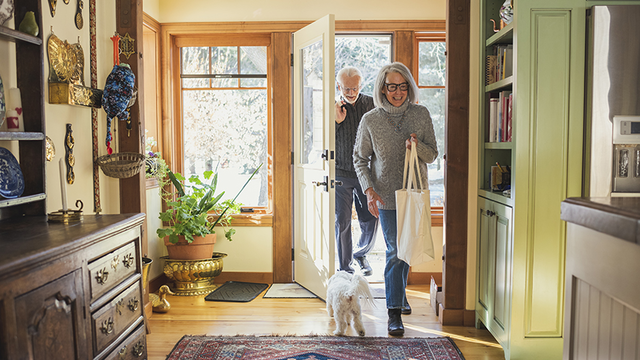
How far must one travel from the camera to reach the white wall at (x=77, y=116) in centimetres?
221

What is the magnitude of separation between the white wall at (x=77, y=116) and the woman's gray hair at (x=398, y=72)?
165 centimetres

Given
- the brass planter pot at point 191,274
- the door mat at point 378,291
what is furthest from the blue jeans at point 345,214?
the brass planter pot at point 191,274

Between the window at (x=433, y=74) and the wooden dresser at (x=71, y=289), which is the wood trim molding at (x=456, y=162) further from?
the wooden dresser at (x=71, y=289)

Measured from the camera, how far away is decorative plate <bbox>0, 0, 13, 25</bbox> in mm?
1751

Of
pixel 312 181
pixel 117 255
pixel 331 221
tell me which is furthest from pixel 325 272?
pixel 117 255

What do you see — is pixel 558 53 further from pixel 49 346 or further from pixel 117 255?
pixel 49 346

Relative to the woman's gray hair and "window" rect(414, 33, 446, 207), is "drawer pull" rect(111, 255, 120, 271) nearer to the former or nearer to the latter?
the woman's gray hair

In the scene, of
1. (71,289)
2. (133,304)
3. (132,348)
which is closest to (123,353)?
(132,348)

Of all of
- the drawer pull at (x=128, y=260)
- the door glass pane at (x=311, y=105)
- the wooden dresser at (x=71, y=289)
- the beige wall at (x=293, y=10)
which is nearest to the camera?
the wooden dresser at (x=71, y=289)

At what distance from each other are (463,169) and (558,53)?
89cm

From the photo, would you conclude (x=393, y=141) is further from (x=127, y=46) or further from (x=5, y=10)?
(x=5, y=10)

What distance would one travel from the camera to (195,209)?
3688mm

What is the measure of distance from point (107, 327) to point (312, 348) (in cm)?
123

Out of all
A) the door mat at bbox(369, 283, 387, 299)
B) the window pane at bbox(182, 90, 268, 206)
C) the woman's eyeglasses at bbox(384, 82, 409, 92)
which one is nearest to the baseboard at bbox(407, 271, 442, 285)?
the door mat at bbox(369, 283, 387, 299)
